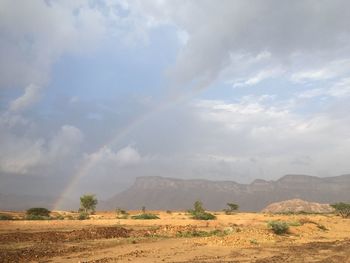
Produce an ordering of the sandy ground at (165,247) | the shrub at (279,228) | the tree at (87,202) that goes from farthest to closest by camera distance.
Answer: the tree at (87,202) → the shrub at (279,228) → the sandy ground at (165,247)

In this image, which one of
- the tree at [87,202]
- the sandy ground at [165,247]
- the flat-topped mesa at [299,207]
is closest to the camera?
the sandy ground at [165,247]

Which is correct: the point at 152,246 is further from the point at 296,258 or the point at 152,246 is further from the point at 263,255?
the point at 296,258

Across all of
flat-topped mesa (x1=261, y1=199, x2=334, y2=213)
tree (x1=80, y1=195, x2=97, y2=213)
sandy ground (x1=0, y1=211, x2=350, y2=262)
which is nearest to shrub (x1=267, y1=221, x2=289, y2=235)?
sandy ground (x1=0, y1=211, x2=350, y2=262)

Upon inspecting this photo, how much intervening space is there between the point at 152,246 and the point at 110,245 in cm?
291

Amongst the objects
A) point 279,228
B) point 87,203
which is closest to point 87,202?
point 87,203

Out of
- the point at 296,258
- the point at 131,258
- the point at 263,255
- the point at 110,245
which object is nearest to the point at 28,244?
the point at 110,245

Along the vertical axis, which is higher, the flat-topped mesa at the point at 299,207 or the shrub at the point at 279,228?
the flat-topped mesa at the point at 299,207

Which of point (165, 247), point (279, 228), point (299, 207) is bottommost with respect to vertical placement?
point (165, 247)

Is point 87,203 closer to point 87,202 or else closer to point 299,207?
point 87,202

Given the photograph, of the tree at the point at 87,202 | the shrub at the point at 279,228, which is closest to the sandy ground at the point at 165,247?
the shrub at the point at 279,228

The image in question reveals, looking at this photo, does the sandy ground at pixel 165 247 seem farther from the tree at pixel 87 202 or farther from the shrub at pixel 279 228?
the tree at pixel 87 202

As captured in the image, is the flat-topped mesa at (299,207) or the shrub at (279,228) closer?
the shrub at (279,228)

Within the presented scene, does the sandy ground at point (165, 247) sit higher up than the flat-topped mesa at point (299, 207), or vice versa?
the flat-topped mesa at point (299, 207)

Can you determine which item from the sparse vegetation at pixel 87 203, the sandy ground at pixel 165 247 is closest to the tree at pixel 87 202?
the sparse vegetation at pixel 87 203
